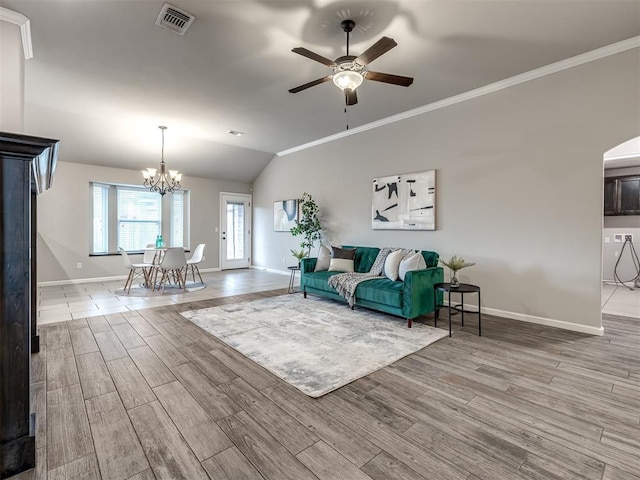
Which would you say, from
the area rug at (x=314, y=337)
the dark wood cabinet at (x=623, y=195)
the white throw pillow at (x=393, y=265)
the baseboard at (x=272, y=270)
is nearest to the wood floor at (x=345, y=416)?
the area rug at (x=314, y=337)

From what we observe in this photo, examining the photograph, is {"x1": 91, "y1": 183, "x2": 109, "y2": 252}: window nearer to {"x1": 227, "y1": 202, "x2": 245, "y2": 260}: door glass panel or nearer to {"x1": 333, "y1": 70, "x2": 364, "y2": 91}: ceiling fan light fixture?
{"x1": 227, "y1": 202, "x2": 245, "y2": 260}: door glass panel

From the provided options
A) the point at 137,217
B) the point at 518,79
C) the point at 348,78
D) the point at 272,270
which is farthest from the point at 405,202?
the point at 137,217

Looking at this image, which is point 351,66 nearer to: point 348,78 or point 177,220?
point 348,78

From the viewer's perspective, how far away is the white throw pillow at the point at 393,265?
14.0 feet

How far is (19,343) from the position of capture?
1.48 meters

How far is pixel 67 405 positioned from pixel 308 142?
586 centimetres

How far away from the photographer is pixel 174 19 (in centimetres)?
271

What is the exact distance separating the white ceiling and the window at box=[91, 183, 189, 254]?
1.78 m

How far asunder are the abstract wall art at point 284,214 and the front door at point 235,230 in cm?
141

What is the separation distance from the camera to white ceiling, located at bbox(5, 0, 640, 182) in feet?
8.63

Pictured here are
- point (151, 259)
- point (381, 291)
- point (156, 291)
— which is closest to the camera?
point (381, 291)

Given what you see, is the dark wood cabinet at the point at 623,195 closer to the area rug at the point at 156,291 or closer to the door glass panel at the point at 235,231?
the area rug at the point at 156,291

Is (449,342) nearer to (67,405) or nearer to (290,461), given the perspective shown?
(290,461)

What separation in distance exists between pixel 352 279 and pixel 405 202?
160 cm
